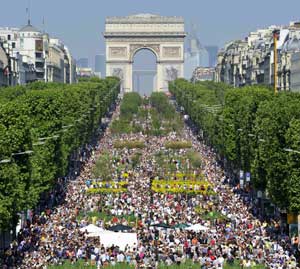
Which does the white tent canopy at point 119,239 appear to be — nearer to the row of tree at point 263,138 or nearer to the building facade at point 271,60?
the row of tree at point 263,138

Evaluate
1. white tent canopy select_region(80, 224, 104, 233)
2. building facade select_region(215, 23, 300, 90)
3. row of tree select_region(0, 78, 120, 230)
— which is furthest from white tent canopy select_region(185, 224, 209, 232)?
building facade select_region(215, 23, 300, 90)

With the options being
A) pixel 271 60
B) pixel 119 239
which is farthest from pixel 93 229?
pixel 271 60

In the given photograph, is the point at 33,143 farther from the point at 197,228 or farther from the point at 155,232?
the point at 197,228

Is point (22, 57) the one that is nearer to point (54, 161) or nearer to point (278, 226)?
point (54, 161)

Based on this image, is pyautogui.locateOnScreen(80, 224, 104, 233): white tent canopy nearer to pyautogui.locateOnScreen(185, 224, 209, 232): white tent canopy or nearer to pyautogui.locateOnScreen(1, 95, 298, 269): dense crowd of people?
pyautogui.locateOnScreen(1, 95, 298, 269): dense crowd of people

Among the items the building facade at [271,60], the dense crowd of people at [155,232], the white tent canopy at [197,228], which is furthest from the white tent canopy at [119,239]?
the building facade at [271,60]

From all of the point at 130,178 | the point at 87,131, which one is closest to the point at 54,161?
the point at 130,178

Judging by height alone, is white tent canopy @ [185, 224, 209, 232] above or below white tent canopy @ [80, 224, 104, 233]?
below
